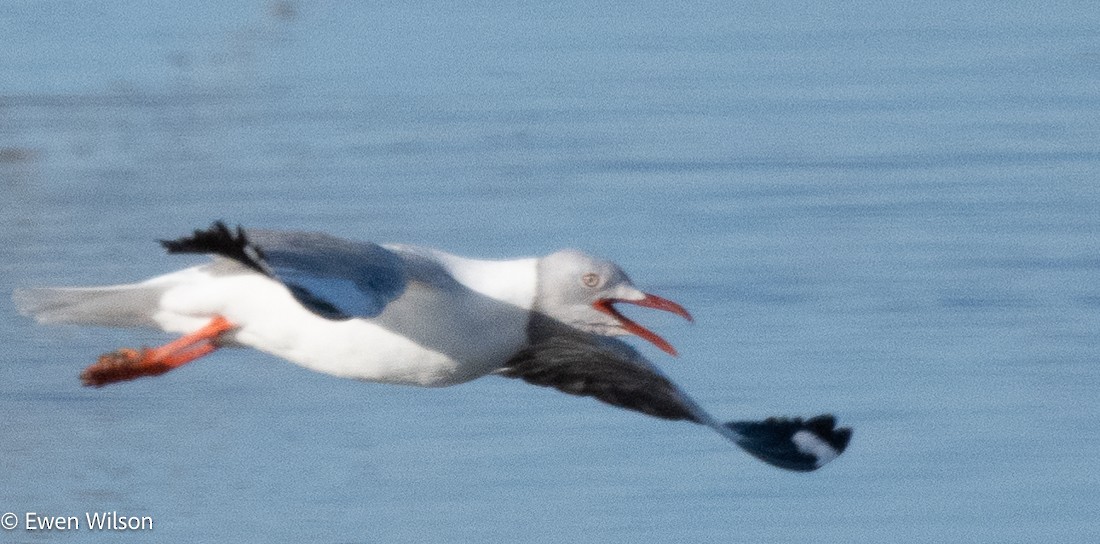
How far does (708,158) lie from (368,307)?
826 centimetres

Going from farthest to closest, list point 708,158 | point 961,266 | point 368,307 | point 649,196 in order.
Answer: point 708,158 → point 649,196 → point 961,266 → point 368,307

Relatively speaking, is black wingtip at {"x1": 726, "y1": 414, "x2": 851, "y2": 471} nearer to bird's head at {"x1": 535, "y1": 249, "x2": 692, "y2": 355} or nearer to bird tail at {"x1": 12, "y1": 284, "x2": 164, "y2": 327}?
bird's head at {"x1": 535, "y1": 249, "x2": 692, "y2": 355}

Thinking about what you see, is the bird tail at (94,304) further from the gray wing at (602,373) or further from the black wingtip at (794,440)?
the black wingtip at (794,440)

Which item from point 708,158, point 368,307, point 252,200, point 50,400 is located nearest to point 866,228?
point 708,158

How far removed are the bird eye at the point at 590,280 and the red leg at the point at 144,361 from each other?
3.62ft

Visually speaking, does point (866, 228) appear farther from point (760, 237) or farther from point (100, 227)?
point (100, 227)

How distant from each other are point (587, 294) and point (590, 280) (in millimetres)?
45

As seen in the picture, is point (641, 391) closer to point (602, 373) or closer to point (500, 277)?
point (602, 373)

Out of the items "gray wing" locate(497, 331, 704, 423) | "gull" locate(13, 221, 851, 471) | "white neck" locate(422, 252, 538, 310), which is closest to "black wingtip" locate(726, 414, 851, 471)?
"gull" locate(13, 221, 851, 471)

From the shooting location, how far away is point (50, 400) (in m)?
10.8

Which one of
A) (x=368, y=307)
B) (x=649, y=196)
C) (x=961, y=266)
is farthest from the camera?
(x=649, y=196)

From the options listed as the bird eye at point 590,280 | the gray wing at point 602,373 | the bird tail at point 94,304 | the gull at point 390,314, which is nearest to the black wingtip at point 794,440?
the gull at point 390,314

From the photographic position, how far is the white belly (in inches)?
285

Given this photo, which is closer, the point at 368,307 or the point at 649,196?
the point at 368,307
